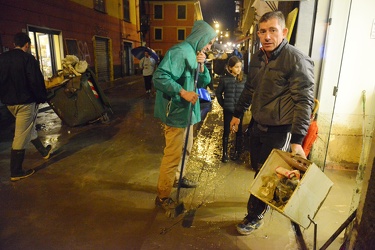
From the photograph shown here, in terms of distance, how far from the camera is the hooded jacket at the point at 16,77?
3.86 m

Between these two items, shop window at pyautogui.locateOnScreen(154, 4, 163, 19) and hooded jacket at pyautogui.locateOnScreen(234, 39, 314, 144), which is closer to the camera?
hooded jacket at pyautogui.locateOnScreen(234, 39, 314, 144)

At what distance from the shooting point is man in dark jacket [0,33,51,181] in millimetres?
3859

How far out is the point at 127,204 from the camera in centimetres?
334

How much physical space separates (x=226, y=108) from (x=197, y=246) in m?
2.52

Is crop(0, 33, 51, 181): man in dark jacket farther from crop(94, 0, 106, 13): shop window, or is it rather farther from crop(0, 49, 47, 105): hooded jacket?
crop(94, 0, 106, 13): shop window

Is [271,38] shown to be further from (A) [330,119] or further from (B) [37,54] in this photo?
(B) [37,54]

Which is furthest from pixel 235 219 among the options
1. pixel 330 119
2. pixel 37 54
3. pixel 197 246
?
pixel 37 54

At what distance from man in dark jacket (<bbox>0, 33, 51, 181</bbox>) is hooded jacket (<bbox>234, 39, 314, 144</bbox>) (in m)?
3.35

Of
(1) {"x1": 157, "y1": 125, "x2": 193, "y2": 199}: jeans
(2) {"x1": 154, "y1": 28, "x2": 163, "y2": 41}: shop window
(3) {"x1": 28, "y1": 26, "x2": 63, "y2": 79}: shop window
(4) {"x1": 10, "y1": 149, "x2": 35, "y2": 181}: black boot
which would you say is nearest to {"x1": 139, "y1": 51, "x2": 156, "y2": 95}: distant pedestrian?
(3) {"x1": 28, "y1": 26, "x2": 63, "y2": 79}: shop window

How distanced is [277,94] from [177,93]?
978 millimetres

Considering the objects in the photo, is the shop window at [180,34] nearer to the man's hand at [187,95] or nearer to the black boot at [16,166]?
the black boot at [16,166]

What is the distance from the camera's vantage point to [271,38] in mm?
2365

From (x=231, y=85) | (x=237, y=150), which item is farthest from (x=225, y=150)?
(x=231, y=85)

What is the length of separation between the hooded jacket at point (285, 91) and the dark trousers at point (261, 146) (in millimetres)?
72
